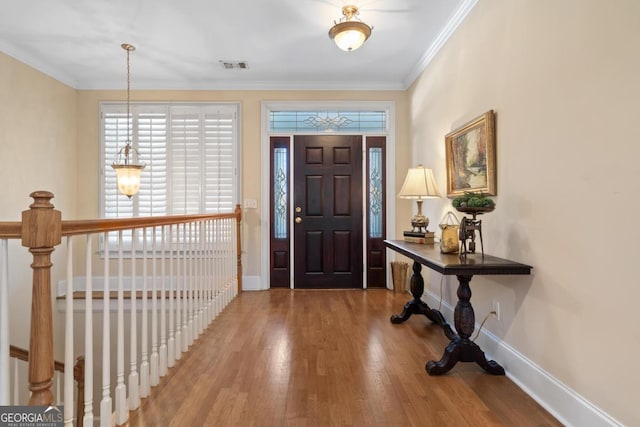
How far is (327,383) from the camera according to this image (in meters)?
1.95

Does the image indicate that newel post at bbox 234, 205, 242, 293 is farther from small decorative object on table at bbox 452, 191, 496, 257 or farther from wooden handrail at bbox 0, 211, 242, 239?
small decorative object on table at bbox 452, 191, 496, 257

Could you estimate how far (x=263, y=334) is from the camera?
8.88ft

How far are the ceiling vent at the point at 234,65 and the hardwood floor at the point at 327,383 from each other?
2776 millimetres

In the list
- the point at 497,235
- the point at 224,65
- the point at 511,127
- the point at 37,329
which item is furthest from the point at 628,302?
the point at 224,65

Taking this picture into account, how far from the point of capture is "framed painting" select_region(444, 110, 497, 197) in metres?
2.25

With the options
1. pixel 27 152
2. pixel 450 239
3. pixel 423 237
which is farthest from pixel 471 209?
pixel 27 152

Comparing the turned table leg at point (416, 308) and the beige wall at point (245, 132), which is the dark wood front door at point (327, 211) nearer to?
the beige wall at point (245, 132)

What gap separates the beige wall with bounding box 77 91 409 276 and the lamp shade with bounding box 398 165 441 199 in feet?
4.52

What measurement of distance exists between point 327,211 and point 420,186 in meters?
1.59

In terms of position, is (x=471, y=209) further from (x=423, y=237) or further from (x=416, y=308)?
(x=416, y=308)

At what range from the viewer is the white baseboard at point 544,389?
4.80ft

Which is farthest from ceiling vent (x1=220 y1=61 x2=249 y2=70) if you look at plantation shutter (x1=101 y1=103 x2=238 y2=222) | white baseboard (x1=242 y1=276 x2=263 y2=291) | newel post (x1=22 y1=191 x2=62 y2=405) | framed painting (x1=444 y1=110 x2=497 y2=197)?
newel post (x1=22 y1=191 x2=62 y2=405)

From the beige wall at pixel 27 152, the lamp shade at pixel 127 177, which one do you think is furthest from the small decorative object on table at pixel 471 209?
the beige wall at pixel 27 152

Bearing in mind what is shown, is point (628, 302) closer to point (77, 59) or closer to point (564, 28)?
point (564, 28)
